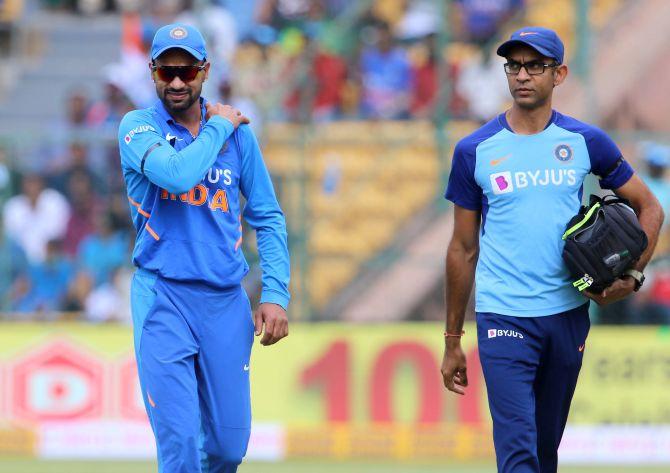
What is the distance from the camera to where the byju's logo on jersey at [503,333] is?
22.5 feet

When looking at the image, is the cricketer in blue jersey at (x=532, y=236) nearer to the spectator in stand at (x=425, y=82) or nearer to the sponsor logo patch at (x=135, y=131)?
the sponsor logo patch at (x=135, y=131)

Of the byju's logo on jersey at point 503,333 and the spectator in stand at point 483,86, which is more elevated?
the spectator in stand at point 483,86

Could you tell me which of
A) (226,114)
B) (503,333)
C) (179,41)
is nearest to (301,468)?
(503,333)

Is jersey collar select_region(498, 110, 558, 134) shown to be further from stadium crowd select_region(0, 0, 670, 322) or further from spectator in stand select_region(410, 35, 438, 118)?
spectator in stand select_region(410, 35, 438, 118)

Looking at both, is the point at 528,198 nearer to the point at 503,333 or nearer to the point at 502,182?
the point at 502,182

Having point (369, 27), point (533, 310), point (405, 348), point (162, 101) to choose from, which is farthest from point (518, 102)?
point (369, 27)

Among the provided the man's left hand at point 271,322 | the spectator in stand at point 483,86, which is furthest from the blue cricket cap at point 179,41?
the spectator in stand at point 483,86

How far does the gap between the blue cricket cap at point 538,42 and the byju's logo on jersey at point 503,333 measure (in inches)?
52.4

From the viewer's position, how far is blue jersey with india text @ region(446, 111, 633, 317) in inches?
271

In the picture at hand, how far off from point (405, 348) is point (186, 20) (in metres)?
5.45

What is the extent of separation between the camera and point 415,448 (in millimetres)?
12953

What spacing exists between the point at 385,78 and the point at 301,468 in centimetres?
488

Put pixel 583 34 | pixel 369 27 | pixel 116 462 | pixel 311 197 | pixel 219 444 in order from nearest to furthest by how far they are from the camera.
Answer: pixel 219 444
pixel 116 462
pixel 311 197
pixel 583 34
pixel 369 27

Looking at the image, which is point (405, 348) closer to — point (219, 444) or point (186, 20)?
point (186, 20)
